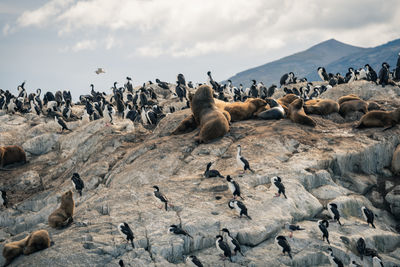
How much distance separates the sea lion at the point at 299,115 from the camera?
17703 mm

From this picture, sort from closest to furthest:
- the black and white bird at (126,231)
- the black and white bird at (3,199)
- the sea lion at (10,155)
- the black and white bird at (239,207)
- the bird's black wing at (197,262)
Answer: the bird's black wing at (197,262), the black and white bird at (126,231), the black and white bird at (239,207), the black and white bird at (3,199), the sea lion at (10,155)

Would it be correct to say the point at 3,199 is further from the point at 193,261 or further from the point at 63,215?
the point at 193,261

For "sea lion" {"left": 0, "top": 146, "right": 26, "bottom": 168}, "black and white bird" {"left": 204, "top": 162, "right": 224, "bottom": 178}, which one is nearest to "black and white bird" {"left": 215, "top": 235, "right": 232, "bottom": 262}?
"black and white bird" {"left": 204, "top": 162, "right": 224, "bottom": 178}

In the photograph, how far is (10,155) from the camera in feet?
78.5

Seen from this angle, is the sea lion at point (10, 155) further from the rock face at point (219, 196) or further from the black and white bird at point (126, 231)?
the black and white bird at point (126, 231)

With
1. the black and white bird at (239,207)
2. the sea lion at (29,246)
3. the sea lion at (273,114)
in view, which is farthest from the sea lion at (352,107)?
the sea lion at (29,246)

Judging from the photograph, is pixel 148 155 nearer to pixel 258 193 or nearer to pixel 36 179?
pixel 258 193

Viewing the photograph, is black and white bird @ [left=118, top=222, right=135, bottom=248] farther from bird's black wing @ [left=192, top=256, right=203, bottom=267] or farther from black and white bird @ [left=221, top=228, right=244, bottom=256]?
black and white bird @ [left=221, top=228, right=244, bottom=256]

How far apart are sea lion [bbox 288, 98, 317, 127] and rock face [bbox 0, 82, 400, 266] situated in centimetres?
29

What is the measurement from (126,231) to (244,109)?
10153mm

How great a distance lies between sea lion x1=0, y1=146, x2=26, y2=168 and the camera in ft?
78.3

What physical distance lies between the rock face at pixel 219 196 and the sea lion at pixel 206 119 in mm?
391

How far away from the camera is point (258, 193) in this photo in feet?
41.2

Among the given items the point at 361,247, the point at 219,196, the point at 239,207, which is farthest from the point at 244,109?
the point at 361,247
